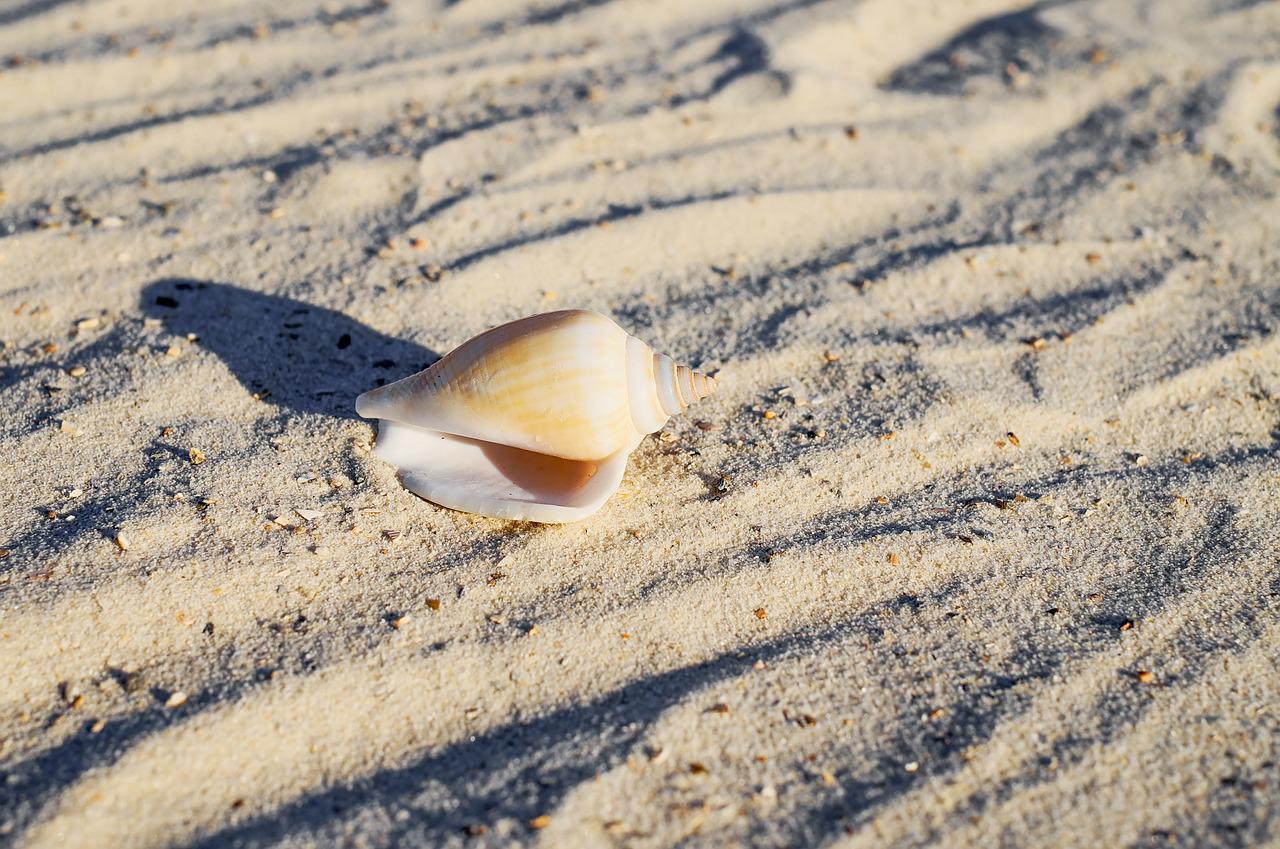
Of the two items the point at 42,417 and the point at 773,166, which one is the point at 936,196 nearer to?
the point at 773,166

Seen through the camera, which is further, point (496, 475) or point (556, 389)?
→ point (496, 475)

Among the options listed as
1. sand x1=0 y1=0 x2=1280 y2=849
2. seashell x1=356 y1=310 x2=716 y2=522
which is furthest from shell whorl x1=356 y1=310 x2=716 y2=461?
sand x1=0 y1=0 x2=1280 y2=849

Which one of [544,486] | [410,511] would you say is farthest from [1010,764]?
[410,511]

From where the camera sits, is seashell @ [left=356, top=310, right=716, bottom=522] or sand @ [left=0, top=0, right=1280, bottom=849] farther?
seashell @ [left=356, top=310, right=716, bottom=522]

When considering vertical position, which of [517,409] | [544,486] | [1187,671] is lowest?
[1187,671]

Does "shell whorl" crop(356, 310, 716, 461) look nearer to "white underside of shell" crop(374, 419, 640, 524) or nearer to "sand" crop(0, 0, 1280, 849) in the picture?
"white underside of shell" crop(374, 419, 640, 524)

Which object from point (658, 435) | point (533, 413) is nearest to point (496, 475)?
point (533, 413)

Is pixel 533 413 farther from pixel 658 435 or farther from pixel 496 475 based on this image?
pixel 658 435
